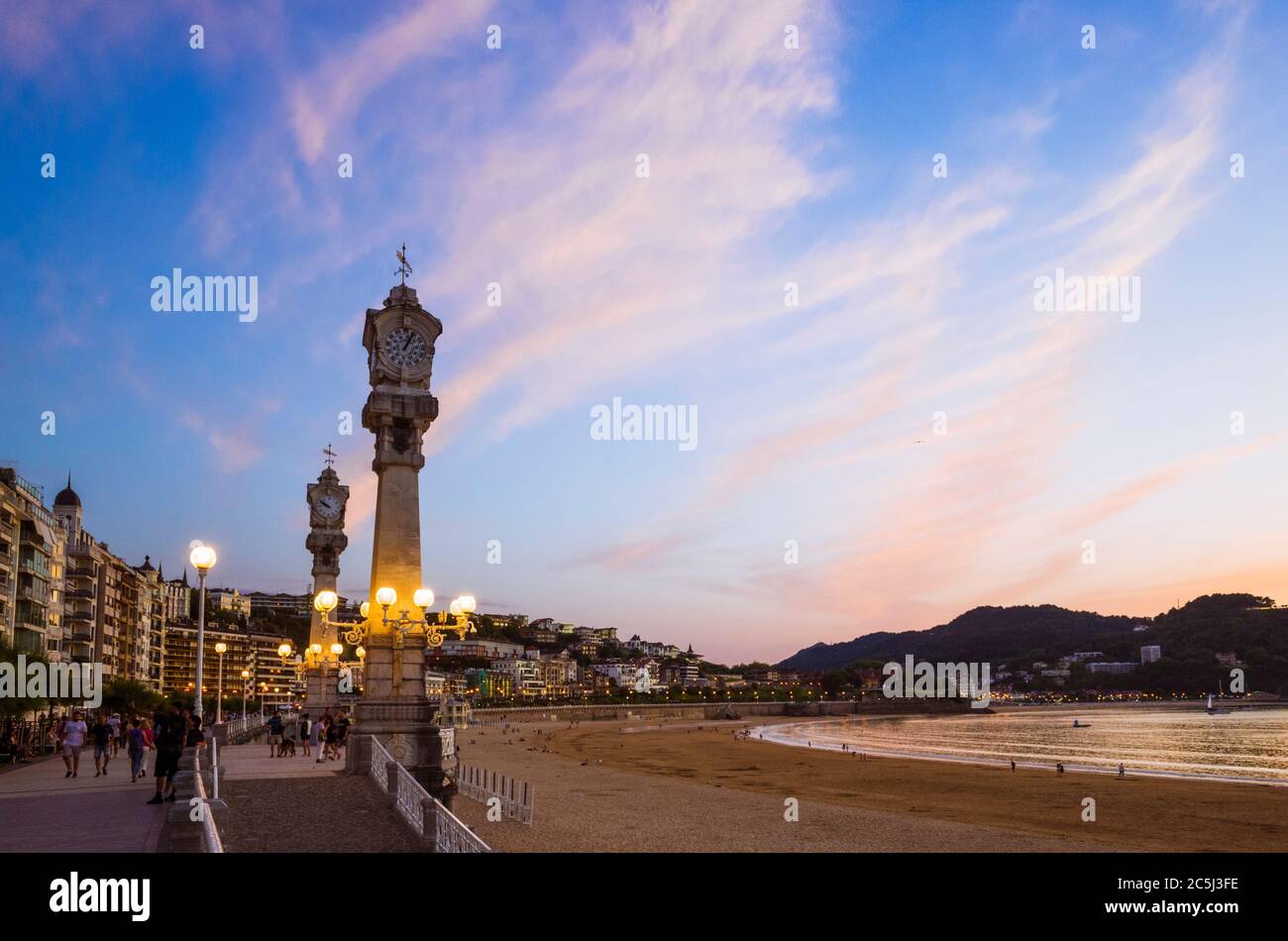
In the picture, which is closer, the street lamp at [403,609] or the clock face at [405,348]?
the street lamp at [403,609]

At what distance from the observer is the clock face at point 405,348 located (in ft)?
77.3

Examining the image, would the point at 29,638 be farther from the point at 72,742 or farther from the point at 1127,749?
the point at 1127,749

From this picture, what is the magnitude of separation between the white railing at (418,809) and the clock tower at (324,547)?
20461mm

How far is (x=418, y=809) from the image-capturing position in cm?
1537

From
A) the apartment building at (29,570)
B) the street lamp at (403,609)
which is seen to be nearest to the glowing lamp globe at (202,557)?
the street lamp at (403,609)

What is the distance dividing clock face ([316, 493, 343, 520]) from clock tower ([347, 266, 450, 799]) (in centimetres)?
2190

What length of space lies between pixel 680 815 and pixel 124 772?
1723cm

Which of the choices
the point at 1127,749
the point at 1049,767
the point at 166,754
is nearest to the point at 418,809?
the point at 166,754

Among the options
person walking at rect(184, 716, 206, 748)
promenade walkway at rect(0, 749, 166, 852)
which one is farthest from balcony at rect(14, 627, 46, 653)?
person walking at rect(184, 716, 206, 748)

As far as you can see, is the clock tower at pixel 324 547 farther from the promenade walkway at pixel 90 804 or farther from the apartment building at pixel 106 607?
the apartment building at pixel 106 607

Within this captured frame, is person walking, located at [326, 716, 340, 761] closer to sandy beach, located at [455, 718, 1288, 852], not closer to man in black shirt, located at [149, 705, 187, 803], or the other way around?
sandy beach, located at [455, 718, 1288, 852]

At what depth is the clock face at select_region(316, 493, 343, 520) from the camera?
44253 millimetres
